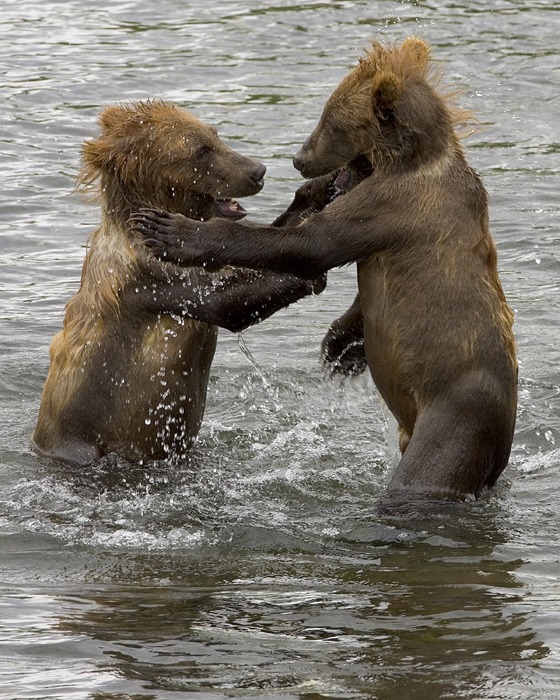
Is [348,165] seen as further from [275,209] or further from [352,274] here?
[275,209]

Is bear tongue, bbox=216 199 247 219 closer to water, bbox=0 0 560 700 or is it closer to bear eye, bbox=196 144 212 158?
bear eye, bbox=196 144 212 158

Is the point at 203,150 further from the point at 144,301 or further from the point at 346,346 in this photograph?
the point at 346,346

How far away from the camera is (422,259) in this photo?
684 centimetres

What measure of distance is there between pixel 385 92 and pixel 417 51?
41 centimetres

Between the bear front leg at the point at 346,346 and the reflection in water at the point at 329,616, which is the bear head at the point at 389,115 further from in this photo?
the reflection in water at the point at 329,616

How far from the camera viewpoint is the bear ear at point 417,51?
7012mm

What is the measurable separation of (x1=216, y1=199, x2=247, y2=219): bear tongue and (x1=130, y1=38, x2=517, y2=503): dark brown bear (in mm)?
864

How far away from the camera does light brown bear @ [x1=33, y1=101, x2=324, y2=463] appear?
762 centimetres

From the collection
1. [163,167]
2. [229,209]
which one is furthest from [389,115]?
[163,167]

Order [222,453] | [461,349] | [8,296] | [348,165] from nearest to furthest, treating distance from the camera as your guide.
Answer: [461,349] → [348,165] → [222,453] → [8,296]

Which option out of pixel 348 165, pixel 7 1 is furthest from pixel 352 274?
pixel 7 1

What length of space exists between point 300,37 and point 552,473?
1131 centimetres

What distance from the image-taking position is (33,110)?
15961mm

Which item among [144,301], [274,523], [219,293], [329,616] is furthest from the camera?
[144,301]
